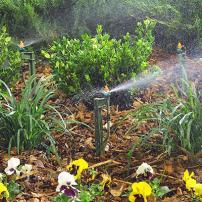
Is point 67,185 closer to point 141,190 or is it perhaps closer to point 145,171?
point 141,190

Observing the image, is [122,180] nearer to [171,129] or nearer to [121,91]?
[171,129]

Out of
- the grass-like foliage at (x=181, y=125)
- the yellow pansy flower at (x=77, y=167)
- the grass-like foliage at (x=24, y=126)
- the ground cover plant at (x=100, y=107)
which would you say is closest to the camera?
the yellow pansy flower at (x=77, y=167)

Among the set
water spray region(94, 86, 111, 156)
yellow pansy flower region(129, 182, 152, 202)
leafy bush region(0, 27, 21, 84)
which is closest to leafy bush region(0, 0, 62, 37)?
leafy bush region(0, 27, 21, 84)

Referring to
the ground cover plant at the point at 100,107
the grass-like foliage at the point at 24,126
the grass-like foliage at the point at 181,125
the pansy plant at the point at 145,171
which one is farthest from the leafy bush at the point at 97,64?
the pansy plant at the point at 145,171

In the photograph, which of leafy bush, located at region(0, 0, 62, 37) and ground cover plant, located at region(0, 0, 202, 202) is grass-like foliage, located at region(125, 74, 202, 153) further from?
leafy bush, located at region(0, 0, 62, 37)

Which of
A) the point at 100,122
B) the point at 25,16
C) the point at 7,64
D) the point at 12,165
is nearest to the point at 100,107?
the point at 100,122

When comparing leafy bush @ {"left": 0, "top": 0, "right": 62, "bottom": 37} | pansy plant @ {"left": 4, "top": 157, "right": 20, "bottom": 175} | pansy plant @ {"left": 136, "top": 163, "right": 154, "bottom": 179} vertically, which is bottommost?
pansy plant @ {"left": 136, "top": 163, "right": 154, "bottom": 179}

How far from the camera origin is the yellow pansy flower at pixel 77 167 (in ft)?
9.46

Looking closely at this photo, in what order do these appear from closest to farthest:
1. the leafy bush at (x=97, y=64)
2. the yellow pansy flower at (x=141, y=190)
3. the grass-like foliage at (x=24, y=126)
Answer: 1. the yellow pansy flower at (x=141, y=190)
2. the grass-like foliage at (x=24, y=126)
3. the leafy bush at (x=97, y=64)

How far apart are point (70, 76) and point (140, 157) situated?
116cm

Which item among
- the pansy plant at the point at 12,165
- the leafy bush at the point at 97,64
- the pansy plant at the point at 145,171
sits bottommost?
the pansy plant at the point at 145,171

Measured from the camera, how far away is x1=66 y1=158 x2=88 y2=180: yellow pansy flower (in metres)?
2.88

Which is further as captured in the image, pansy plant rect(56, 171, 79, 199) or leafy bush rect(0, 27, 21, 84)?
leafy bush rect(0, 27, 21, 84)

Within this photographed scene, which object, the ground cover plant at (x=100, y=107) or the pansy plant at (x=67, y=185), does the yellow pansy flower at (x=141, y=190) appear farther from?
the pansy plant at (x=67, y=185)
